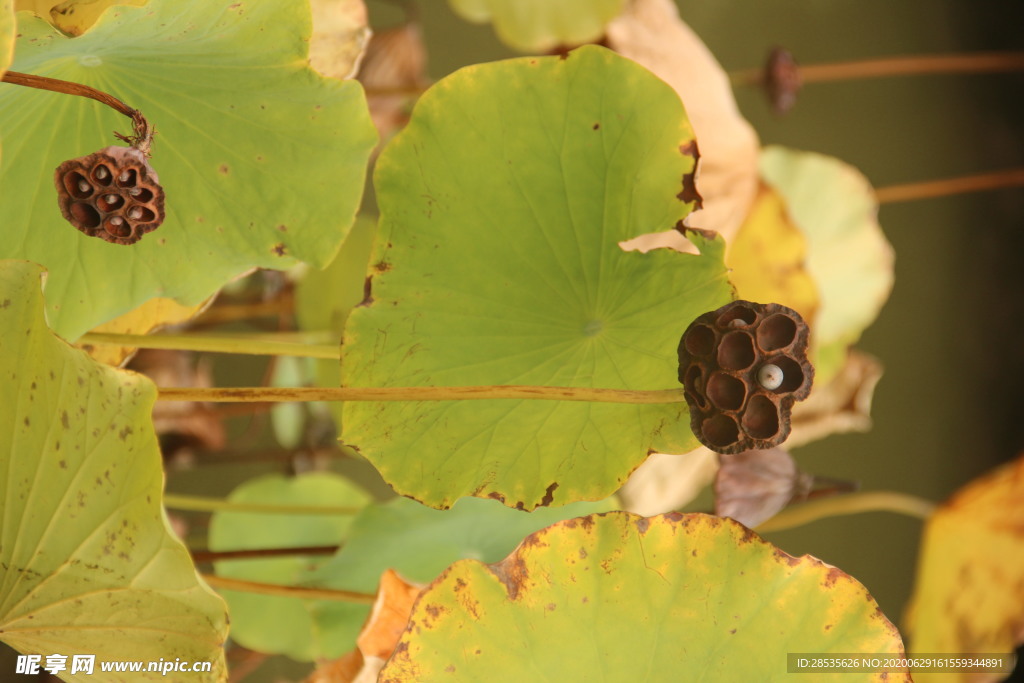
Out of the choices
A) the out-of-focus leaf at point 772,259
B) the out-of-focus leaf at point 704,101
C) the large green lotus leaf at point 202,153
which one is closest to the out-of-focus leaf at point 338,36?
the large green lotus leaf at point 202,153

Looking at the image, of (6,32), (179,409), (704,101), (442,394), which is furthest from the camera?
(179,409)

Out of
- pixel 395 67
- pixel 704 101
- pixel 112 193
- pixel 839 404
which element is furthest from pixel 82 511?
pixel 839 404

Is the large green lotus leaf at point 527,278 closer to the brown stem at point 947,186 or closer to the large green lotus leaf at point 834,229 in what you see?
the large green lotus leaf at point 834,229

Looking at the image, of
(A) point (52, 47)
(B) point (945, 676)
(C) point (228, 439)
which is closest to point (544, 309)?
(A) point (52, 47)

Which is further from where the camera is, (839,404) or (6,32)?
(839,404)

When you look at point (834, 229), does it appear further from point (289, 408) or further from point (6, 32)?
point (6, 32)

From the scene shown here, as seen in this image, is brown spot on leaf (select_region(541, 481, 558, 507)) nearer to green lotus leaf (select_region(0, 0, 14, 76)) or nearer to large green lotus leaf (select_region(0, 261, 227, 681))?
large green lotus leaf (select_region(0, 261, 227, 681))
